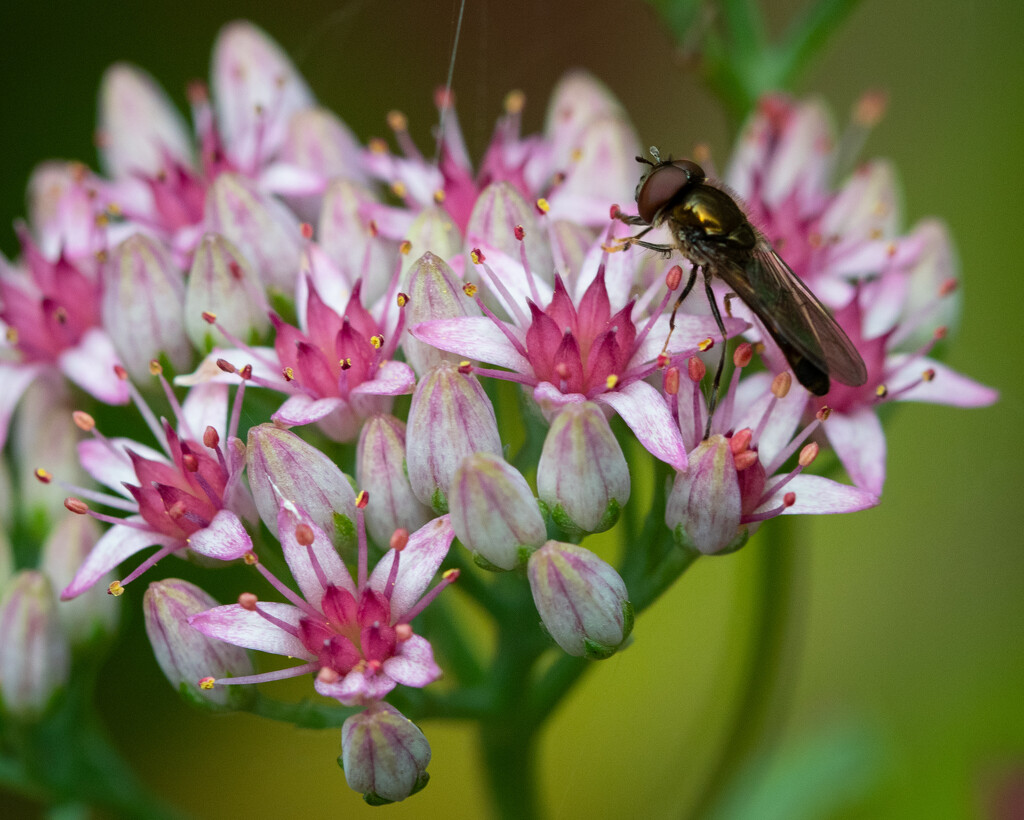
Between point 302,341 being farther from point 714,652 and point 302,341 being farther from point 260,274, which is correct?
point 714,652

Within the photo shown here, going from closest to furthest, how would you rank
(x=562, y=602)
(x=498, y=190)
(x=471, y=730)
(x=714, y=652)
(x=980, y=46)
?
1. (x=562, y=602)
2. (x=498, y=190)
3. (x=471, y=730)
4. (x=714, y=652)
5. (x=980, y=46)

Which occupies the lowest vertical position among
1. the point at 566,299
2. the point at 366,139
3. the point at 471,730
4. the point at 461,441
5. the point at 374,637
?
the point at 471,730

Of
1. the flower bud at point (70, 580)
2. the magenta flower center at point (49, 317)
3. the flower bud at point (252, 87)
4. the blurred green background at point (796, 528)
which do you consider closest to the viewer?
the flower bud at point (70, 580)

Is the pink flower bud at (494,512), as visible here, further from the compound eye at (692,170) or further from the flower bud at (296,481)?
the compound eye at (692,170)

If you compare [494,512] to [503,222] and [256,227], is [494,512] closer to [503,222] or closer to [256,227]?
[503,222]

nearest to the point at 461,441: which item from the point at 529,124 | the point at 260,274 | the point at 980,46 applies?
the point at 260,274

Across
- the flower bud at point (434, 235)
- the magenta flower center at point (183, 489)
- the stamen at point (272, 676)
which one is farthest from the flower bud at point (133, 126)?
the stamen at point (272, 676)
